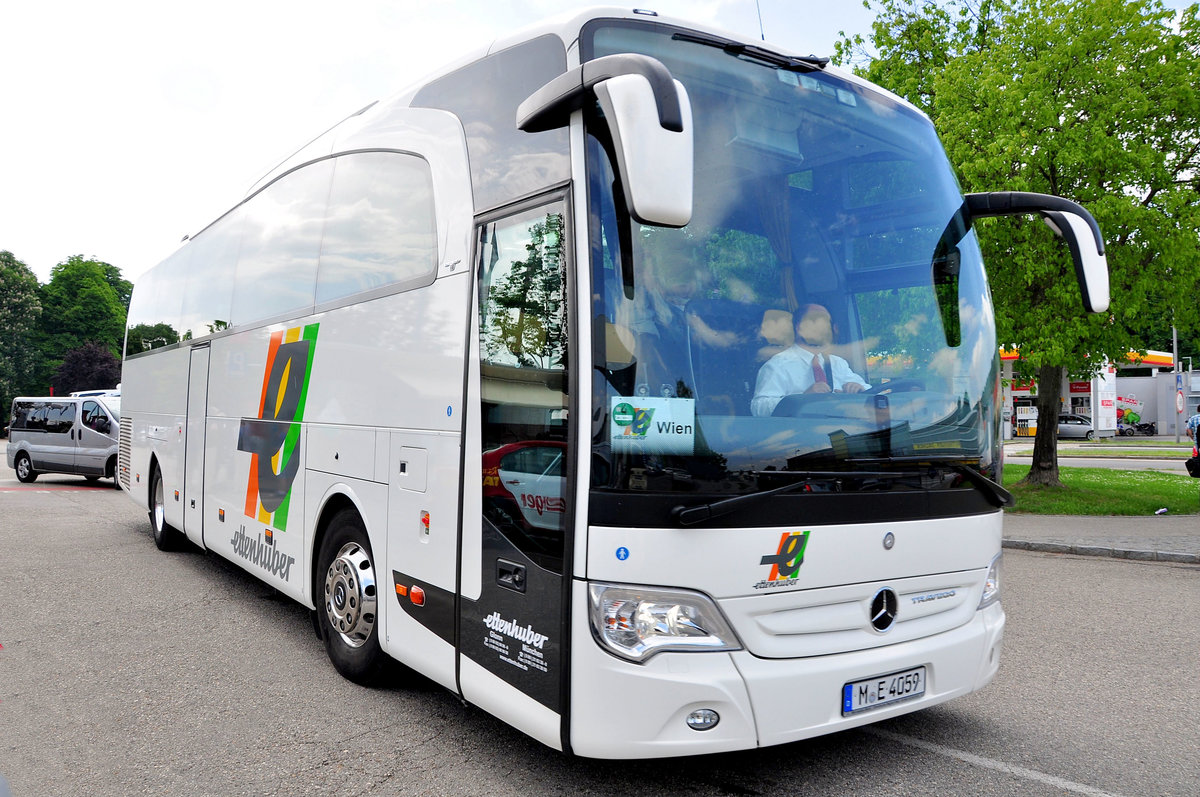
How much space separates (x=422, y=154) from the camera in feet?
15.2

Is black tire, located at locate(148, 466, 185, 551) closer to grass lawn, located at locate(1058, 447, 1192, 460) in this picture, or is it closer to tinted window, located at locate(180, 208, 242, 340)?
tinted window, located at locate(180, 208, 242, 340)

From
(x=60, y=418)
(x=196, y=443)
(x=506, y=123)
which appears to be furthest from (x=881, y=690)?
(x=60, y=418)

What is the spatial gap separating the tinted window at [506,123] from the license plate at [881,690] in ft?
7.49

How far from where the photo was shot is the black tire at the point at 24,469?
2092cm

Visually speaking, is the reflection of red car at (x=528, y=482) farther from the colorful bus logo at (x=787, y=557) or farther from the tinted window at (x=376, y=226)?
the tinted window at (x=376, y=226)

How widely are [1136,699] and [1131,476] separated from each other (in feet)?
59.2

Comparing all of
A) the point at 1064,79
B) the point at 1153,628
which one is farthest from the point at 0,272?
the point at 1153,628

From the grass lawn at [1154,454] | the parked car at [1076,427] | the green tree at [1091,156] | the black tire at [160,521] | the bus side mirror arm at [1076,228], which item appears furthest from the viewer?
the parked car at [1076,427]

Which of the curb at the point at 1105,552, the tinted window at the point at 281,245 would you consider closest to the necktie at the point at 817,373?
the tinted window at the point at 281,245

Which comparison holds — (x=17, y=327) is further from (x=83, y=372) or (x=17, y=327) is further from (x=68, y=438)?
(x=68, y=438)

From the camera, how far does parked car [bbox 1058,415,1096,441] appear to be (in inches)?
2052

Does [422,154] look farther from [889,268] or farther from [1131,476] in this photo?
[1131,476]

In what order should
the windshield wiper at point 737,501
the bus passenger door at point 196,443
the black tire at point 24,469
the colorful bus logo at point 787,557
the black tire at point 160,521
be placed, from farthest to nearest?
the black tire at point 24,469, the black tire at point 160,521, the bus passenger door at point 196,443, the colorful bus logo at point 787,557, the windshield wiper at point 737,501

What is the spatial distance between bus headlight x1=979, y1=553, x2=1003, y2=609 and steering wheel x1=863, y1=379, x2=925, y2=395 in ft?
3.25
